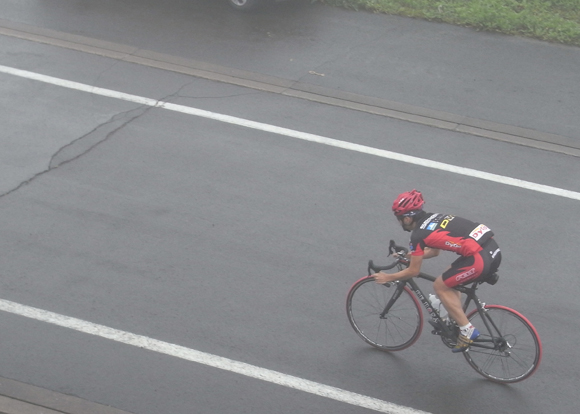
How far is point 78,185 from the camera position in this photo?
875 centimetres

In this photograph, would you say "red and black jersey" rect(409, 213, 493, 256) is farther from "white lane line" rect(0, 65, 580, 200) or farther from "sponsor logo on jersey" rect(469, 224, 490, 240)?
"white lane line" rect(0, 65, 580, 200)

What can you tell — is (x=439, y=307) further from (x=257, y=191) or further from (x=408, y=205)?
(x=257, y=191)

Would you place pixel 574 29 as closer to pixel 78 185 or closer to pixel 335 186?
pixel 335 186

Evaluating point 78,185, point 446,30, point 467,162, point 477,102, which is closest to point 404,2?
point 446,30

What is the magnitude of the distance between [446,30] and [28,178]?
7.91 metres

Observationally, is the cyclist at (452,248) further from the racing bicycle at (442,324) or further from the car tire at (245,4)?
the car tire at (245,4)

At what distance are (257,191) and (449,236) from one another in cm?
332

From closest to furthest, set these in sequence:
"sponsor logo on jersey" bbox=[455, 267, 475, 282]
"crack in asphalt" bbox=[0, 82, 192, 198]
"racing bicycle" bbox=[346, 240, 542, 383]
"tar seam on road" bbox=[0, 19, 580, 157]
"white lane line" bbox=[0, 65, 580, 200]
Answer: "sponsor logo on jersey" bbox=[455, 267, 475, 282], "racing bicycle" bbox=[346, 240, 542, 383], "crack in asphalt" bbox=[0, 82, 192, 198], "white lane line" bbox=[0, 65, 580, 200], "tar seam on road" bbox=[0, 19, 580, 157]

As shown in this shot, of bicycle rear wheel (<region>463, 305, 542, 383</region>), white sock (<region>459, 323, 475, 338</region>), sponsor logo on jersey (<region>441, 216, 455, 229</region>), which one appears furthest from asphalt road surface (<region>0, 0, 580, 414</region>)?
sponsor logo on jersey (<region>441, 216, 455, 229</region>)

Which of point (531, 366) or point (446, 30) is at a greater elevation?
point (446, 30)

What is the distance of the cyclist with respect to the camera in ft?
19.5

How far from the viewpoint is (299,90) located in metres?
11.1

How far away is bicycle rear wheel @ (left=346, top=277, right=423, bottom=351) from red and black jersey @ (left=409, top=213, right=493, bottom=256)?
0.69 meters

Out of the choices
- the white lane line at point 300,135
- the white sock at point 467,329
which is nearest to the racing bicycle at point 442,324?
the white sock at point 467,329
